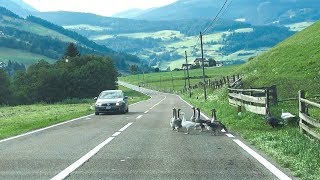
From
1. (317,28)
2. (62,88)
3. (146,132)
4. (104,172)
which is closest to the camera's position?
(104,172)

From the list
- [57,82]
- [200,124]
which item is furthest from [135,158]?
[57,82]

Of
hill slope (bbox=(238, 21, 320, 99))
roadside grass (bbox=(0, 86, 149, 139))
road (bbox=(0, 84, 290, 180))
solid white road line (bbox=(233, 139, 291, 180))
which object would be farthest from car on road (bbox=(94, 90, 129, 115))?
solid white road line (bbox=(233, 139, 291, 180))

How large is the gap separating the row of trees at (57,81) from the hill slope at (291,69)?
2234 inches

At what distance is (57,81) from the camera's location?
106625 millimetres

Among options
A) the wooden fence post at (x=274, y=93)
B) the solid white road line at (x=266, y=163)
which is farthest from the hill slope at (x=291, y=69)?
the solid white road line at (x=266, y=163)

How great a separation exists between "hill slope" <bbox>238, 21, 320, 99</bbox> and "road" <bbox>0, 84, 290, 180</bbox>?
73.9 feet

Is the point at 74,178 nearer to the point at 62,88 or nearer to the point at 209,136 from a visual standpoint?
the point at 209,136

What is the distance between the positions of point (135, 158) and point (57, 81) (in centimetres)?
9876

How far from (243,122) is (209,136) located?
150 inches

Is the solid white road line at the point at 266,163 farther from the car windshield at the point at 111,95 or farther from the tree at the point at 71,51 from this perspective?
the tree at the point at 71,51

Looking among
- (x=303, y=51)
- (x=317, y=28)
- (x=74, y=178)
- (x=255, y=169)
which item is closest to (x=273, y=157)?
(x=255, y=169)

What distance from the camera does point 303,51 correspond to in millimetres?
54656

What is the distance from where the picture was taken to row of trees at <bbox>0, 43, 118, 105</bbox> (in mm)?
104562

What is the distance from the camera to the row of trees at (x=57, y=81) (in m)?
105
